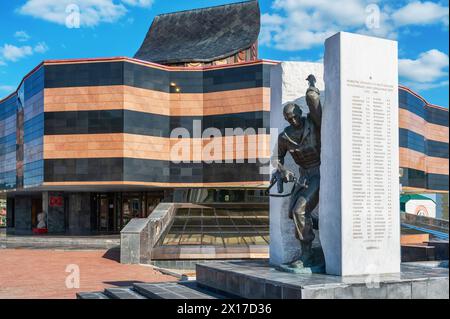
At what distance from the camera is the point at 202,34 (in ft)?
157

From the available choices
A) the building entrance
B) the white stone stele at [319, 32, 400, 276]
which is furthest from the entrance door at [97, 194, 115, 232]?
the white stone stele at [319, 32, 400, 276]

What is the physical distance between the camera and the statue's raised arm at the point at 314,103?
9.43 metres

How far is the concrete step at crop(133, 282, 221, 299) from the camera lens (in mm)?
9520

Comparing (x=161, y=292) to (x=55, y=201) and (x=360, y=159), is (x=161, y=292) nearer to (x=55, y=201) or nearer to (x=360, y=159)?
(x=360, y=159)

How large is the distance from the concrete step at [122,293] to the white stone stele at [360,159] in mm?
4251

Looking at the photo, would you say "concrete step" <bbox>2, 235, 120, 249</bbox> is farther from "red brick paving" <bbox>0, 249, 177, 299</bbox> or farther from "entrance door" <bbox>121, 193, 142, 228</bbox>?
"entrance door" <bbox>121, 193, 142, 228</bbox>

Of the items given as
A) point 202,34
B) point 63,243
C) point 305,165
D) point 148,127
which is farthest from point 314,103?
point 202,34

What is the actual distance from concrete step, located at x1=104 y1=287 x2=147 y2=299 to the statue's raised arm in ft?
16.3

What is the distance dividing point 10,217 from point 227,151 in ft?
110

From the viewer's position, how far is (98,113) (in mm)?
34000

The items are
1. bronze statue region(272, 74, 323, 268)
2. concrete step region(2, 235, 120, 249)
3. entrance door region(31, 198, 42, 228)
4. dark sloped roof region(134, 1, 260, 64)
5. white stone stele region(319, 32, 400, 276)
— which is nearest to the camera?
white stone stele region(319, 32, 400, 276)

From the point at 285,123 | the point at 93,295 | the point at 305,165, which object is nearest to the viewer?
the point at 305,165

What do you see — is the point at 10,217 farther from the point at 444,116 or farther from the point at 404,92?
the point at 444,116

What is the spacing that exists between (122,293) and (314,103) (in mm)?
5734
